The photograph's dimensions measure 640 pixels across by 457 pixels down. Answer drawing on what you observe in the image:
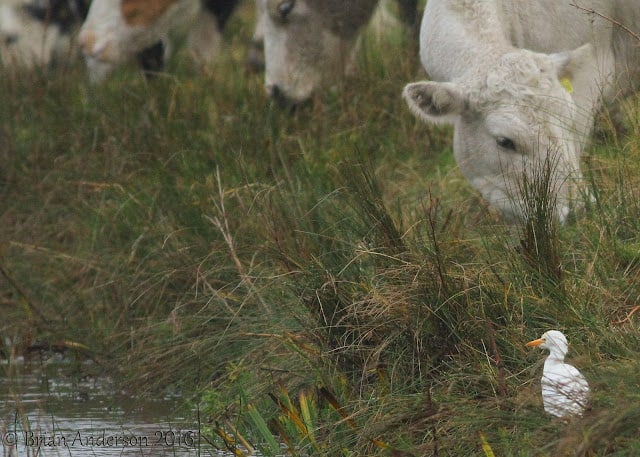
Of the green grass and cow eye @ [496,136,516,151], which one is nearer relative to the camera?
the green grass

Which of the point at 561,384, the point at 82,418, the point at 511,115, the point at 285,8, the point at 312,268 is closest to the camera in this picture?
the point at 561,384

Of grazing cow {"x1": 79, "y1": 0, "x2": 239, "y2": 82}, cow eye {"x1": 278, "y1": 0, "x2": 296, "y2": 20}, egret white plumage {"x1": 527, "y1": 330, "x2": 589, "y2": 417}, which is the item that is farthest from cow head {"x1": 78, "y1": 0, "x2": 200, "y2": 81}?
egret white plumage {"x1": 527, "y1": 330, "x2": 589, "y2": 417}

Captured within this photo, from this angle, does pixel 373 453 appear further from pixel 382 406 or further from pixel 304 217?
pixel 304 217

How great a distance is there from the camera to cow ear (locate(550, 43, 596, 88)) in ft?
18.9

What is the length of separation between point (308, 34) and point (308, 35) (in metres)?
0.01

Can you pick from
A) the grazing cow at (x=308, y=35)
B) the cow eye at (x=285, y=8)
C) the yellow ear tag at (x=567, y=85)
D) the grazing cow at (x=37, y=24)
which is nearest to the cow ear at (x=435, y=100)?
the yellow ear tag at (x=567, y=85)

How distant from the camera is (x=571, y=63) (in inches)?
227

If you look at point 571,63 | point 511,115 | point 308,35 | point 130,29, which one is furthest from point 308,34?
point 511,115

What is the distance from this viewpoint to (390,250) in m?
4.64

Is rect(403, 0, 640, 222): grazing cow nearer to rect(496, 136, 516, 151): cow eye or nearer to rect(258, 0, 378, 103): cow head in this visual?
rect(496, 136, 516, 151): cow eye

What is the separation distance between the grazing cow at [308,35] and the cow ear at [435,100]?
2318 mm

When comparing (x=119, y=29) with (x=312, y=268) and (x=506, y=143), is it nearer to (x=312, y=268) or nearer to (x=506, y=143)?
(x=506, y=143)

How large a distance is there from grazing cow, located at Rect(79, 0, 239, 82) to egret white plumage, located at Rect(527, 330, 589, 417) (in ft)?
18.0

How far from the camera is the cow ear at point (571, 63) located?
227 inches
